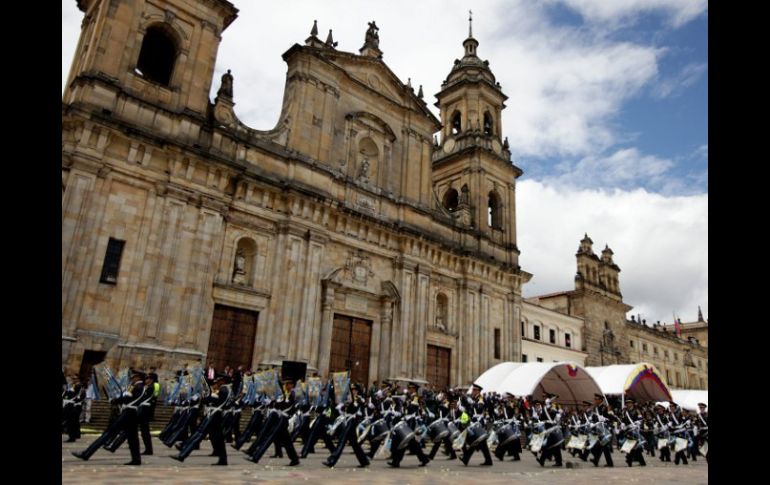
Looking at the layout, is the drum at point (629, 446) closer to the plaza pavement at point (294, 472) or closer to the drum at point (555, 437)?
the drum at point (555, 437)

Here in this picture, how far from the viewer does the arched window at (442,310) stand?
28.8m

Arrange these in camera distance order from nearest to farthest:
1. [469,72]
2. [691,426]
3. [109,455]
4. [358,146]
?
[109,455], [691,426], [358,146], [469,72]

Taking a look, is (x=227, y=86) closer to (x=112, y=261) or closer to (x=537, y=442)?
(x=112, y=261)

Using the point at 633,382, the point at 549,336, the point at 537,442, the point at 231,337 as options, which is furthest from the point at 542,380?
the point at 549,336

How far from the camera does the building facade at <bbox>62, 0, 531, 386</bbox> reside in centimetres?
1827

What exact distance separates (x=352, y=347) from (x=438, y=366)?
5548mm

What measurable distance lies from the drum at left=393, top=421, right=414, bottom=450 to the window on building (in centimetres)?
1158

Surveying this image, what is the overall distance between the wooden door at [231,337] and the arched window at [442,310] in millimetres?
11006

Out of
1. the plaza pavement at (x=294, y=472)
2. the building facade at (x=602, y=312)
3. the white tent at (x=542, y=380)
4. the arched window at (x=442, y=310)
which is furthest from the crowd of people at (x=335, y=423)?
the building facade at (x=602, y=312)

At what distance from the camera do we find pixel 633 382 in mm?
30172
